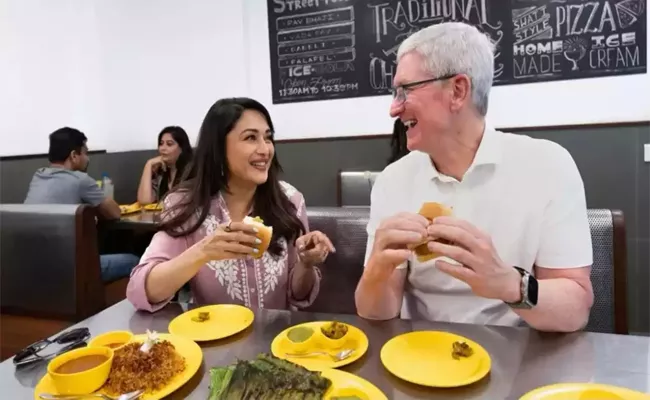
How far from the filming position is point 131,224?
333cm

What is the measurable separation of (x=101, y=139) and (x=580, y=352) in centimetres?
521

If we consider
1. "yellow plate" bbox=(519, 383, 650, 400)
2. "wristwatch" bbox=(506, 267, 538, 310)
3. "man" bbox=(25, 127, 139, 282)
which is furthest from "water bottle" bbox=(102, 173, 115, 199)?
"yellow plate" bbox=(519, 383, 650, 400)

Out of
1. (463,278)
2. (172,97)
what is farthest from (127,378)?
(172,97)

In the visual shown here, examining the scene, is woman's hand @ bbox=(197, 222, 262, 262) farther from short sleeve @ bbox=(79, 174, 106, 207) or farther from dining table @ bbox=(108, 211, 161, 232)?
short sleeve @ bbox=(79, 174, 106, 207)

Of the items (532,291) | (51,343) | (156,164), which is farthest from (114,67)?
(532,291)

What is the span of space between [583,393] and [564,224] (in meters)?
0.56

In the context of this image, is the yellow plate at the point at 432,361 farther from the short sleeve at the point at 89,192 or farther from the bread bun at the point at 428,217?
the short sleeve at the point at 89,192

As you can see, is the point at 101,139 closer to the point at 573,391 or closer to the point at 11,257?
the point at 11,257

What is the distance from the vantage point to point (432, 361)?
1.09 meters

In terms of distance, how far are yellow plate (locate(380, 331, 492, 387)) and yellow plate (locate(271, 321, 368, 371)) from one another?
0.21 feet

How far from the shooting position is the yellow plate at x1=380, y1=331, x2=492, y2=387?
0.99m

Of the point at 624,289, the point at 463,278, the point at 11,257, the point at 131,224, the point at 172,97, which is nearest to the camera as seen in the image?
the point at 463,278

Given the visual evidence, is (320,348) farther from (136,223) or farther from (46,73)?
(46,73)

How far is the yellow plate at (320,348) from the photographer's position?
109 centimetres
